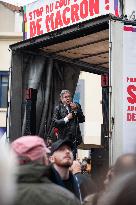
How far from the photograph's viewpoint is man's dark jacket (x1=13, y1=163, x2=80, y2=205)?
227 cm

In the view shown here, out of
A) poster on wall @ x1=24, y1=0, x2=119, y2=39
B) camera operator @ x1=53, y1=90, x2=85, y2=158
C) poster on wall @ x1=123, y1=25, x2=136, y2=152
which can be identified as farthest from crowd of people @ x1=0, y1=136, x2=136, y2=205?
camera operator @ x1=53, y1=90, x2=85, y2=158

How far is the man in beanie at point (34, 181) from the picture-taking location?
228cm

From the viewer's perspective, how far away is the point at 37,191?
232cm

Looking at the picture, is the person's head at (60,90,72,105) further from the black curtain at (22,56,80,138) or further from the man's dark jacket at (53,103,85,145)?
the black curtain at (22,56,80,138)

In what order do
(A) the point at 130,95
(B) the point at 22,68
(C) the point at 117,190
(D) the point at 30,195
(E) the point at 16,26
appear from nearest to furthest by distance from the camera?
(C) the point at 117,190
(D) the point at 30,195
(A) the point at 130,95
(B) the point at 22,68
(E) the point at 16,26

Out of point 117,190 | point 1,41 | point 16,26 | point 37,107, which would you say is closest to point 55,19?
point 37,107

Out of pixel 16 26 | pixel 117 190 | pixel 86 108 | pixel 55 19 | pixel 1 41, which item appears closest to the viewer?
pixel 117 190

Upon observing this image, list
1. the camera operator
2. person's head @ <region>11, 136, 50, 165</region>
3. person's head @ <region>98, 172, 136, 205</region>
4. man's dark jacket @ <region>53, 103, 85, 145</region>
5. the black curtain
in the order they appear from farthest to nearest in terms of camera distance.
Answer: the black curtain, man's dark jacket @ <region>53, 103, 85, 145</region>, the camera operator, person's head @ <region>11, 136, 50, 165</region>, person's head @ <region>98, 172, 136, 205</region>

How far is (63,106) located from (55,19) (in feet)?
5.26

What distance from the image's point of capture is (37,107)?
29.6ft

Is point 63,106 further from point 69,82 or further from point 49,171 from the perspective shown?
point 49,171

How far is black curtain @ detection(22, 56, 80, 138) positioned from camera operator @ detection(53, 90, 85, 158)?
80 cm

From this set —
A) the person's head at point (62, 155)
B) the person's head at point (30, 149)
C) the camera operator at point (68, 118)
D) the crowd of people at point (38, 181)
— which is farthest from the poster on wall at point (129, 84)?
the person's head at point (30, 149)

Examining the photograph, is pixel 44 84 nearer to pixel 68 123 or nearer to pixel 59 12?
pixel 68 123
